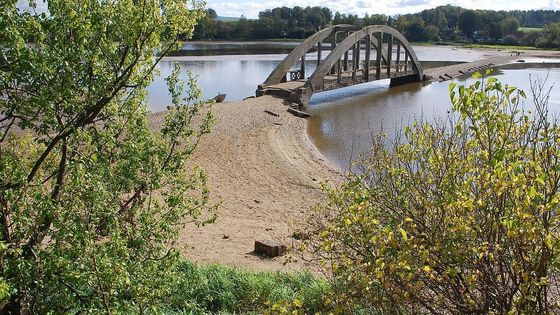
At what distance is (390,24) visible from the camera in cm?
11738

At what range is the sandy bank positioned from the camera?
10946 millimetres

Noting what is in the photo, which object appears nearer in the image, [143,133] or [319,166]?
[143,133]

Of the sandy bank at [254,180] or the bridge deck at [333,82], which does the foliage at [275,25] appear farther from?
the sandy bank at [254,180]

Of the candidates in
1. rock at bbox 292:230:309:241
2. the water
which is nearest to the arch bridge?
the water

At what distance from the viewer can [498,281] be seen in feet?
11.6

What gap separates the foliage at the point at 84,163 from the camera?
383 cm

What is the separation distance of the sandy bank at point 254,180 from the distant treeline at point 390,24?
80698mm

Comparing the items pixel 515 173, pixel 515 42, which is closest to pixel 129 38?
pixel 515 173

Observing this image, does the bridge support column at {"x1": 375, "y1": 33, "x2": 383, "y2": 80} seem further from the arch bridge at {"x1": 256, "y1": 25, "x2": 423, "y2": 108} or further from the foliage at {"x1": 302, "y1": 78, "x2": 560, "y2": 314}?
the foliage at {"x1": 302, "y1": 78, "x2": 560, "y2": 314}

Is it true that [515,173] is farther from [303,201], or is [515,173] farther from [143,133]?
[303,201]

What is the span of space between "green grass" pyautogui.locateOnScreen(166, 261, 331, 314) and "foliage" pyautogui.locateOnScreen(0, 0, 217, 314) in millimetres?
2291

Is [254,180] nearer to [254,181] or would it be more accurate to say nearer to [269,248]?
[254,181]

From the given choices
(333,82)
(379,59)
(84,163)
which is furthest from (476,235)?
(379,59)

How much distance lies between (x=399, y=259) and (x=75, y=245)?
2.22 meters
